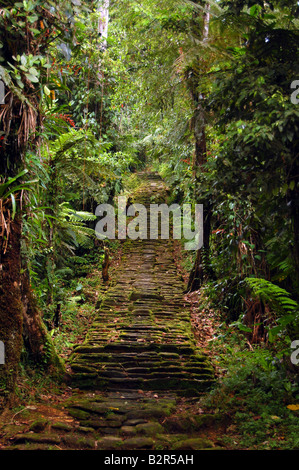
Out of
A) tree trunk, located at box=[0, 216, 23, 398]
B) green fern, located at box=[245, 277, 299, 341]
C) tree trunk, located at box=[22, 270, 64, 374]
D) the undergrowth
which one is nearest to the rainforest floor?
the undergrowth

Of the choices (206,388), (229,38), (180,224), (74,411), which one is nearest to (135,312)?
(206,388)

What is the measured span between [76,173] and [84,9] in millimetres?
3194

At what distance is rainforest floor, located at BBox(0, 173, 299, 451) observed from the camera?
11.1ft

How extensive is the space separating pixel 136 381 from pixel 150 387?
0.61 feet

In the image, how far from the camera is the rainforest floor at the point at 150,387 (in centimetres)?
338

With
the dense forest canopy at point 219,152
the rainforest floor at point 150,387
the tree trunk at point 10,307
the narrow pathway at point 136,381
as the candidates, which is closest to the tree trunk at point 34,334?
the dense forest canopy at point 219,152

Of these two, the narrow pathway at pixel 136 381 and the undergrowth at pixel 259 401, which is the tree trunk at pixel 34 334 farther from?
the undergrowth at pixel 259 401

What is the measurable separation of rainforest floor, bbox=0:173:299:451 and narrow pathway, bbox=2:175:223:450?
1 centimetres

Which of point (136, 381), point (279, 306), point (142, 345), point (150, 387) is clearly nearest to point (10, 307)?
point (136, 381)

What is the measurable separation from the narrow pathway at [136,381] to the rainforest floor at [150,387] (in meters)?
0.01

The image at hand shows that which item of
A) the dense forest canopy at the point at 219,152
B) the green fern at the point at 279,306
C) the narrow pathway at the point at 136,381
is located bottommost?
the narrow pathway at the point at 136,381

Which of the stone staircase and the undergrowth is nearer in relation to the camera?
the undergrowth

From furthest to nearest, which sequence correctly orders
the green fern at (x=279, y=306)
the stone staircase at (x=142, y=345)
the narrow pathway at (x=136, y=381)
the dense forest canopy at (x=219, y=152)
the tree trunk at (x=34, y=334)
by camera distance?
the stone staircase at (x=142, y=345) → the tree trunk at (x=34, y=334) → the green fern at (x=279, y=306) → the dense forest canopy at (x=219, y=152) → the narrow pathway at (x=136, y=381)

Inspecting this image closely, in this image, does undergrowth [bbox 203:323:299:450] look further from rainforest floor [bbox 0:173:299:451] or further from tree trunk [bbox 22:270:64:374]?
tree trunk [bbox 22:270:64:374]
